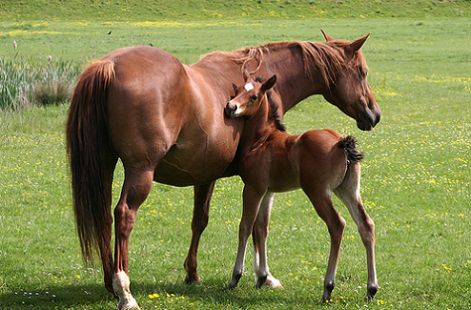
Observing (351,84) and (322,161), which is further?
(351,84)

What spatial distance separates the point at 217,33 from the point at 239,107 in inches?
1600

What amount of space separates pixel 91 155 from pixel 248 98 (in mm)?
1547

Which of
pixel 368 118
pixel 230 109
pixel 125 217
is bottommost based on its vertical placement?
pixel 125 217

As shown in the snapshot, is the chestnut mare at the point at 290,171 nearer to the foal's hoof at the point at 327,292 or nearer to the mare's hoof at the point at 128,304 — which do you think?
the foal's hoof at the point at 327,292

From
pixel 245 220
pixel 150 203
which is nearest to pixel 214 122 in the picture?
pixel 245 220

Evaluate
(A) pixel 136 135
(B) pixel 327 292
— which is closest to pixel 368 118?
(B) pixel 327 292

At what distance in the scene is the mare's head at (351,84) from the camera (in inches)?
321

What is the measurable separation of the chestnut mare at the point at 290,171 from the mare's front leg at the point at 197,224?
Answer: 1.58 ft

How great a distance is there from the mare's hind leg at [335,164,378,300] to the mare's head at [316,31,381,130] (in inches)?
55.2

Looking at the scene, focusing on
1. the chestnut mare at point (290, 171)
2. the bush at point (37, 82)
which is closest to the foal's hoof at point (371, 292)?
the chestnut mare at point (290, 171)

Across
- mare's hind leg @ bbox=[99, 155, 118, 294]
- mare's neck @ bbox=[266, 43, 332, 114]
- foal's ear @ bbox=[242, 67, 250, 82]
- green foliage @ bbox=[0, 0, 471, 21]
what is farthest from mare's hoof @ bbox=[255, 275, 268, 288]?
green foliage @ bbox=[0, 0, 471, 21]

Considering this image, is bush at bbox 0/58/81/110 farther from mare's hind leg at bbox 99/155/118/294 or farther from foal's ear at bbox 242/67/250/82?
mare's hind leg at bbox 99/155/118/294

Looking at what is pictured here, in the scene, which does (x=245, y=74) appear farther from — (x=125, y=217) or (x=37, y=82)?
(x=37, y=82)

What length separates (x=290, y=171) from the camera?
7.27 m
